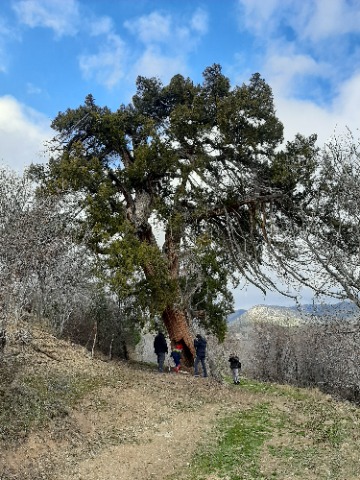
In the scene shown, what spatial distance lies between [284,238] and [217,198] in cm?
341

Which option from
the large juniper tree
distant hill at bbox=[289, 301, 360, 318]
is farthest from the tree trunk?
distant hill at bbox=[289, 301, 360, 318]

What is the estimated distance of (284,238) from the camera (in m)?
21.6

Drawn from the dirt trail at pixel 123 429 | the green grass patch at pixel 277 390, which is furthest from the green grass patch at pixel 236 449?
the green grass patch at pixel 277 390

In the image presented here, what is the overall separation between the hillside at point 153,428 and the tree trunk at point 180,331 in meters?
3.75

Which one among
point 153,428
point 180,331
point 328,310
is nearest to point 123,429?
point 153,428

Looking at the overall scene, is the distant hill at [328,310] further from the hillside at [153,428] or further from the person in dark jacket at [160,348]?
the person in dark jacket at [160,348]

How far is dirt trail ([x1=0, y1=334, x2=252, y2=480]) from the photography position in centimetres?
1147

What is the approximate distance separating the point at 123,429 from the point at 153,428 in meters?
0.83

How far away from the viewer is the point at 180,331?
859 inches

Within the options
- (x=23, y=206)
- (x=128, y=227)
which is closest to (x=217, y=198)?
(x=128, y=227)

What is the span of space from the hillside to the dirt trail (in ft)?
0.08

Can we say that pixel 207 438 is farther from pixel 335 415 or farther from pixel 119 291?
pixel 119 291

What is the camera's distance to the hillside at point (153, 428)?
37.6 feet

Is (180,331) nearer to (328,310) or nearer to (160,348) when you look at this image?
(160,348)
